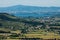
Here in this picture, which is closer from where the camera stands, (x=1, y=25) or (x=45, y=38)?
(x=45, y=38)

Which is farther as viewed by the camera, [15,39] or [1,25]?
[1,25]

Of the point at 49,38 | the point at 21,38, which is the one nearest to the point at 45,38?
the point at 49,38

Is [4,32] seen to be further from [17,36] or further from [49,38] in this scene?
[49,38]

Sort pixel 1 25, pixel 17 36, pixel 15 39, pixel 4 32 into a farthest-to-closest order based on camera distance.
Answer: pixel 1 25
pixel 4 32
pixel 17 36
pixel 15 39

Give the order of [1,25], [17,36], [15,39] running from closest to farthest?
[15,39] → [17,36] → [1,25]

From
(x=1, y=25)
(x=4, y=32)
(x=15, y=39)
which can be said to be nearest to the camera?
(x=15, y=39)

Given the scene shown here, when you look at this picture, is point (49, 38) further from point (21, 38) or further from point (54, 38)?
point (21, 38)

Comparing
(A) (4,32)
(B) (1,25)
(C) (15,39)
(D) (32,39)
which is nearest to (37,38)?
(D) (32,39)
